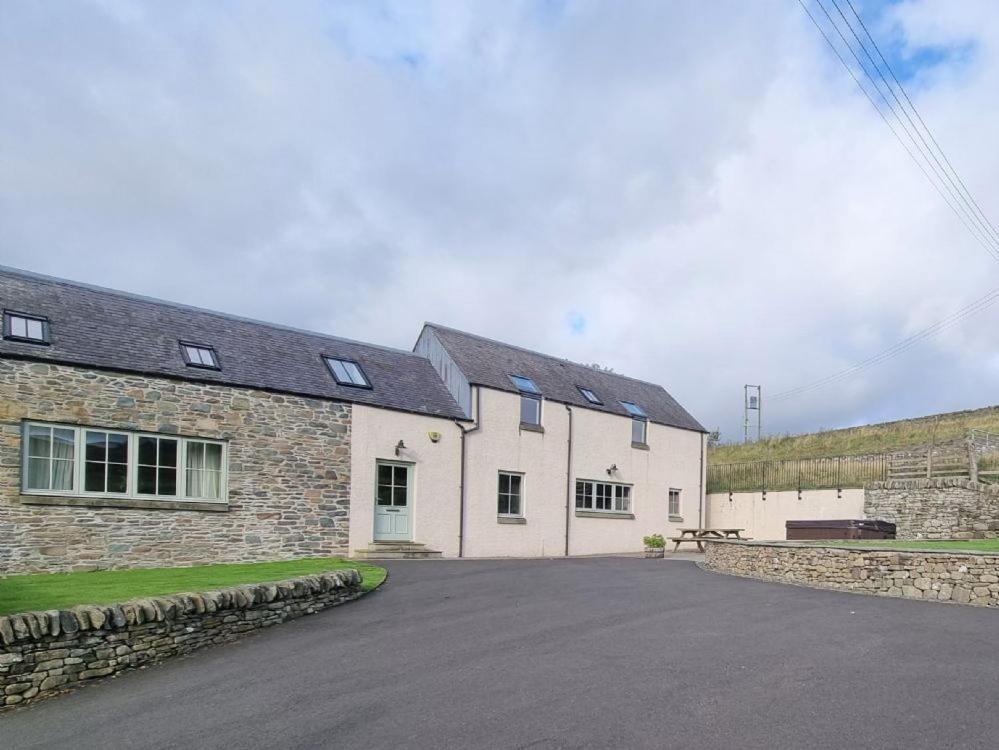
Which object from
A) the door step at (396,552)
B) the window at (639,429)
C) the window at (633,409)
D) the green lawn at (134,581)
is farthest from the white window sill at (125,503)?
the window at (633,409)

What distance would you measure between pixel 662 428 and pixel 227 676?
72.2ft

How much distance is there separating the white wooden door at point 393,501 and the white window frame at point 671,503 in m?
11.3

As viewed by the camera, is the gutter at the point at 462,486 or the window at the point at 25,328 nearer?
the window at the point at 25,328

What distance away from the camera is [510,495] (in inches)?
892

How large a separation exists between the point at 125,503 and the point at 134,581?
3.77 metres

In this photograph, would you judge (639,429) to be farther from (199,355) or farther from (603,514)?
(199,355)

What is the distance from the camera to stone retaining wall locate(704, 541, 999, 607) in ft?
41.3

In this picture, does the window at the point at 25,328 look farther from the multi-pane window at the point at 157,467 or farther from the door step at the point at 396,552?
the door step at the point at 396,552

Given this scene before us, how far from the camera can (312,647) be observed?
891cm

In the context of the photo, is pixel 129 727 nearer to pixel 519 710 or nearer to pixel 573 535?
pixel 519 710

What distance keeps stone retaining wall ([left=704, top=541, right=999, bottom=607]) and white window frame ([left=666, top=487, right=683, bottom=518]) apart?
10.8 metres

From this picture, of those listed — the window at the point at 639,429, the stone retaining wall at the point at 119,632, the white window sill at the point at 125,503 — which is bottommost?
the stone retaining wall at the point at 119,632

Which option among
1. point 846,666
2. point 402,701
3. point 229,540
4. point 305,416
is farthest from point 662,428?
point 402,701

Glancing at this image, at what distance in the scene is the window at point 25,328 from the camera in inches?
578
